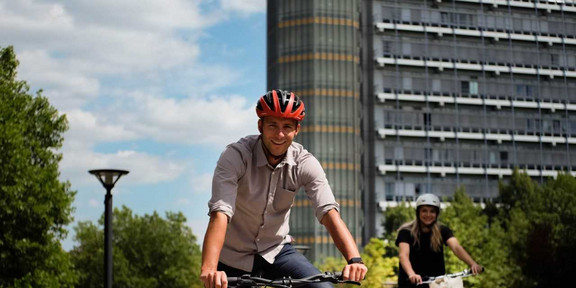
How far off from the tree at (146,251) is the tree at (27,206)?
117 feet

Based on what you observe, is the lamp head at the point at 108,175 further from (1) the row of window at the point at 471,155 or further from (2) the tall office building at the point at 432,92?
(1) the row of window at the point at 471,155

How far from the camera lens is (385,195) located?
10681 cm


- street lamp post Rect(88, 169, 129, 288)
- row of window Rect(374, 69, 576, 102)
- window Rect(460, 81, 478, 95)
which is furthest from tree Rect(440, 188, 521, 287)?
window Rect(460, 81, 478, 95)

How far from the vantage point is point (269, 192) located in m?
6.07

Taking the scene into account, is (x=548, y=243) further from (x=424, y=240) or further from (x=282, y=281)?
(x=282, y=281)

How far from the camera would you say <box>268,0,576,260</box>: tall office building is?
106m

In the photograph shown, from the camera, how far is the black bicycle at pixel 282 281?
17.7ft

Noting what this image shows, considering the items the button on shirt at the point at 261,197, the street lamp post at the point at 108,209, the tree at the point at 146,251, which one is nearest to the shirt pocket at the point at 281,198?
the button on shirt at the point at 261,197

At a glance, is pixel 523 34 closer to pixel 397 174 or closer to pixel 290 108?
pixel 397 174

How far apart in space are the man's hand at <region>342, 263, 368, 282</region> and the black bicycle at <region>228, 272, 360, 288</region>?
0.04 meters

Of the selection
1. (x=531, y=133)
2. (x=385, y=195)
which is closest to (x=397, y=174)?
(x=385, y=195)

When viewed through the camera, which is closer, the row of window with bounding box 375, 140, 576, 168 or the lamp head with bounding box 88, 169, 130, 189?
the lamp head with bounding box 88, 169, 130, 189

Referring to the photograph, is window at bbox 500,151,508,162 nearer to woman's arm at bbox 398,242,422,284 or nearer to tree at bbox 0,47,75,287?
tree at bbox 0,47,75,287

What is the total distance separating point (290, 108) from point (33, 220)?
29972 mm
